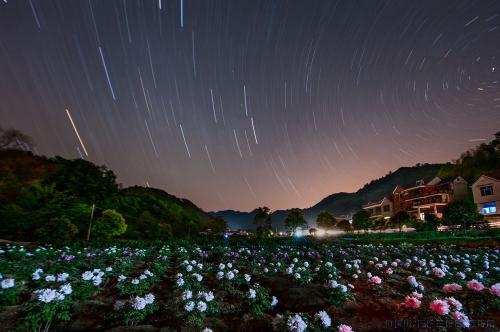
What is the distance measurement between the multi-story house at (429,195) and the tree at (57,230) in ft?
178

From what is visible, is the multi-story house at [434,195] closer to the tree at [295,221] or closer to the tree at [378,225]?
the tree at [378,225]

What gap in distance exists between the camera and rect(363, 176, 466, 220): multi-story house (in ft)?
164

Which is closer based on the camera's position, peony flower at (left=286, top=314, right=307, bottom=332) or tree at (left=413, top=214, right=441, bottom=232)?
peony flower at (left=286, top=314, right=307, bottom=332)

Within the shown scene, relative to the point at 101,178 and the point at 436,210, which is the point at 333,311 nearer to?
the point at 101,178

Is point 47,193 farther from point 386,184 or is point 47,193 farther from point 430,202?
point 386,184

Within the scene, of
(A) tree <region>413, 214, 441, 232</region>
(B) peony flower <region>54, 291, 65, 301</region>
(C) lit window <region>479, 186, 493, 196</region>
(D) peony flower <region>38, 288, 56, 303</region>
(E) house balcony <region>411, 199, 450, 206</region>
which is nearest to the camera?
(D) peony flower <region>38, 288, 56, 303</region>

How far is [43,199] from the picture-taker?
75.2ft

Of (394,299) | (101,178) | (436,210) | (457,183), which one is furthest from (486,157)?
(101,178)

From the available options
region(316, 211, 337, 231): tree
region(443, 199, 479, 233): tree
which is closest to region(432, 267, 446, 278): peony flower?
region(443, 199, 479, 233): tree

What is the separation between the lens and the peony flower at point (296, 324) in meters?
3.46

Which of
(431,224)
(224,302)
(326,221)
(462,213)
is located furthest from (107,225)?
(326,221)

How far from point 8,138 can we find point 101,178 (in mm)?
10514

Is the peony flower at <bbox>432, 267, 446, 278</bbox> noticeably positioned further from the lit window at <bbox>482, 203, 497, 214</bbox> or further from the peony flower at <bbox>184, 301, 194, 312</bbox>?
the lit window at <bbox>482, 203, 497, 214</bbox>

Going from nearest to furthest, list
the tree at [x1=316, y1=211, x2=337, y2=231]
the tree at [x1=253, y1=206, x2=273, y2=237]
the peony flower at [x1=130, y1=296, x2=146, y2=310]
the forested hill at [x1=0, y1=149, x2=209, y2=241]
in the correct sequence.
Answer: the peony flower at [x1=130, y1=296, x2=146, y2=310], the forested hill at [x1=0, y1=149, x2=209, y2=241], the tree at [x1=316, y1=211, x2=337, y2=231], the tree at [x1=253, y1=206, x2=273, y2=237]
